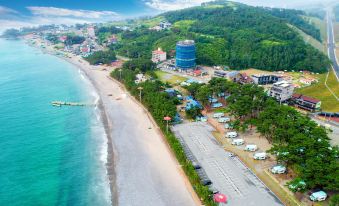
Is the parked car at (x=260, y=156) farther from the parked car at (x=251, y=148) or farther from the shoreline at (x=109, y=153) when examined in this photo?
the shoreline at (x=109, y=153)

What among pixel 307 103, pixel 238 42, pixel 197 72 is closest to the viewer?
pixel 307 103

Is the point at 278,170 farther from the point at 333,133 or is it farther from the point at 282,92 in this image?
the point at 282,92

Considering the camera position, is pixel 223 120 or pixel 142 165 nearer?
pixel 142 165

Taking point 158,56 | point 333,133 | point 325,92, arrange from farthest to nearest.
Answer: point 158,56
point 325,92
point 333,133

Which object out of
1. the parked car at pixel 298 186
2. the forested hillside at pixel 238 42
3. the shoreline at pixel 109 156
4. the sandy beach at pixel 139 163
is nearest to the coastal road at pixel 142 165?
the sandy beach at pixel 139 163

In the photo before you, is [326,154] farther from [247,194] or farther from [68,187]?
[68,187]

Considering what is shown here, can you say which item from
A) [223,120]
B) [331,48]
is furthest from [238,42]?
[223,120]

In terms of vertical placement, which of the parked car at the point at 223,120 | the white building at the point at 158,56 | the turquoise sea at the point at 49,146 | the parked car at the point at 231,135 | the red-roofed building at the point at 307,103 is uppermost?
the white building at the point at 158,56

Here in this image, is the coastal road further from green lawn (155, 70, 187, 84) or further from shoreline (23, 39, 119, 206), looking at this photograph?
green lawn (155, 70, 187, 84)
